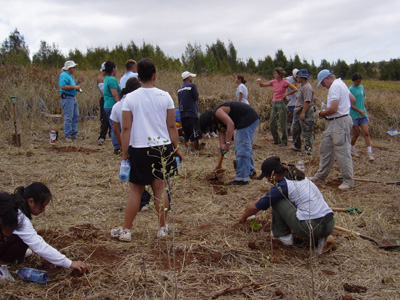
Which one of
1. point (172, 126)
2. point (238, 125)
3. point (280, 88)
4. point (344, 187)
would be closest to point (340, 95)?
point (344, 187)

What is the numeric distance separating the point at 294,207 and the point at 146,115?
5.21 feet

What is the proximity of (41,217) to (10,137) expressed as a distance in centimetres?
537

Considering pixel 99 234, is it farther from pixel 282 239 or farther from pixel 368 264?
pixel 368 264

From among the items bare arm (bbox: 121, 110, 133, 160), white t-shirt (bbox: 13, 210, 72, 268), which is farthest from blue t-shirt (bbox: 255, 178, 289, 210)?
white t-shirt (bbox: 13, 210, 72, 268)

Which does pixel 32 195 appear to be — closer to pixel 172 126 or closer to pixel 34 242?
pixel 34 242

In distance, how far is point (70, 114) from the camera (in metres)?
8.76

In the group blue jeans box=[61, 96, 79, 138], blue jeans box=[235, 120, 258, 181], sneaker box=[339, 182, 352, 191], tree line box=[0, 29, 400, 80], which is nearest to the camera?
sneaker box=[339, 182, 352, 191]

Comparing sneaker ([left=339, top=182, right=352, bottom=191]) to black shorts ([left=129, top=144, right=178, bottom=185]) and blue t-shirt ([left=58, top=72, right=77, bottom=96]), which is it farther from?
blue t-shirt ([left=58, top=72, right=77, bottom=96])

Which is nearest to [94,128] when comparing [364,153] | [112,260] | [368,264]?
[364,153]

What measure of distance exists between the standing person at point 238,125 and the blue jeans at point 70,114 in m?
4.74

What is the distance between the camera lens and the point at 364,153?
27.0 ft

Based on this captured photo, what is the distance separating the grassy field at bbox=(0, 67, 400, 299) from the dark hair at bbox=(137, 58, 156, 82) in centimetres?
100

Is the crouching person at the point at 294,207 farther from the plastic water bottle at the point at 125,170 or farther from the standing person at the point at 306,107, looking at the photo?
the standing person at the point at 306,107

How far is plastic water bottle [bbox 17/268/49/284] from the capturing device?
2.77 m
